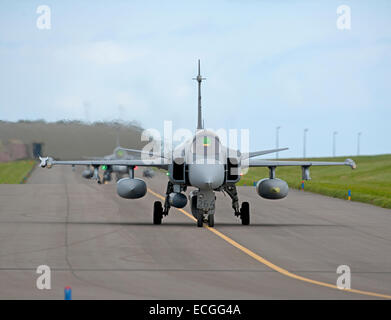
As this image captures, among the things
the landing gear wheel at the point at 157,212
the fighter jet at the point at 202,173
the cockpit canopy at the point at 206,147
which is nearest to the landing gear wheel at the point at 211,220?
the fighter jet at the point at 202,173

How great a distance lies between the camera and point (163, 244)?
20812 millimetres

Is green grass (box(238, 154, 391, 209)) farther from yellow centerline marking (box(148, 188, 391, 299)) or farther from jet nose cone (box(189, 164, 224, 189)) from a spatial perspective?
yellow centerline marking (box(148, 188, 391, 299))

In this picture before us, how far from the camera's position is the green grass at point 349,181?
42.1 metres

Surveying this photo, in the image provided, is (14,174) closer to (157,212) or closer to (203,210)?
(157,212)

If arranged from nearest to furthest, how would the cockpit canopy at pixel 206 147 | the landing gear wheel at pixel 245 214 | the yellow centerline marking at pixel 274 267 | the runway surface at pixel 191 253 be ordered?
the yellow centerline marking at pixel 274 267
the runway surface at pixel 191 253
the cockpit canopy at pixel 206 147
the landing gear wheel at pixel 245 214

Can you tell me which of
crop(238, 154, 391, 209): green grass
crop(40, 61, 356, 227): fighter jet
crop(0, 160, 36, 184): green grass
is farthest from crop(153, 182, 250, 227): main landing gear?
crop(0, 160, 36, 184): green grass

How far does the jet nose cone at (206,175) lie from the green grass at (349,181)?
15.1 metres

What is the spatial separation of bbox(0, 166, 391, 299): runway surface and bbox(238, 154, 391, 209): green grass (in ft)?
26.4

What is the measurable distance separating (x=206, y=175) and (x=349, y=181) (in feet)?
150

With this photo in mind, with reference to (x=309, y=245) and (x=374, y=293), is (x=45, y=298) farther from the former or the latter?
(x=309, y=245)

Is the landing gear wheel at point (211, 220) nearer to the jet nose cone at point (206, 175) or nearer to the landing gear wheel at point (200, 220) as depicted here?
the landing gear wheel at point (200, 220)

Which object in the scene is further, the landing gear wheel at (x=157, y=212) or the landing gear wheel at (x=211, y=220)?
the landing gear wheel at (x=157, y=212)
